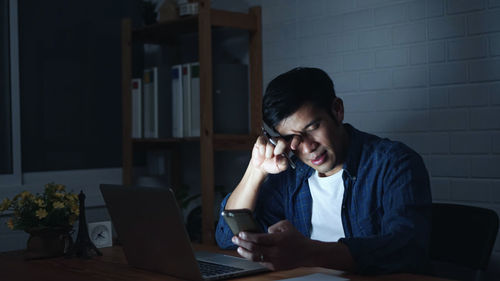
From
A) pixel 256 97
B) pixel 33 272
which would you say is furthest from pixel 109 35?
pixel 33 272

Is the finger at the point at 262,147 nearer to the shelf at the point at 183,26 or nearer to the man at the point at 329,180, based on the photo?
the man at the point at 329,180

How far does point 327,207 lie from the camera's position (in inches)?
81.0

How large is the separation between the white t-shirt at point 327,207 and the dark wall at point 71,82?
1.84 meters

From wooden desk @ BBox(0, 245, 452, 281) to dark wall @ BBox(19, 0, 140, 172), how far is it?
4.67 feet

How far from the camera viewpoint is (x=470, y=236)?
1872 mm

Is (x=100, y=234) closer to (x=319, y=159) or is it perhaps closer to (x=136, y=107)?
(x=319, y=159)

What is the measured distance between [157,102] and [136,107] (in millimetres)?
210

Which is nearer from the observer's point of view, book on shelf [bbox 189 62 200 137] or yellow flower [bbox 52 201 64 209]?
yellow flower [bbox 52 201 64 209]

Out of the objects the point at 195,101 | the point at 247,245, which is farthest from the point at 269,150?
the point at 195,101

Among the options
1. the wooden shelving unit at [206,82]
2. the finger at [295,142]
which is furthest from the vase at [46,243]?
the wooden shelving unit at [206,82]

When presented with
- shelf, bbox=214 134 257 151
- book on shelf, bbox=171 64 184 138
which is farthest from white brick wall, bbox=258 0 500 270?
book on shelf, bbox=171 64 184 138

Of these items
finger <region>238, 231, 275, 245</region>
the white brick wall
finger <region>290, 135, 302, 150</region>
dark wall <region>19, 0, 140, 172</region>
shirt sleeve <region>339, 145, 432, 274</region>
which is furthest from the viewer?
dark wall <region>19, 0, 140, 172</region>

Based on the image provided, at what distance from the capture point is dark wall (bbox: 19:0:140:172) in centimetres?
330

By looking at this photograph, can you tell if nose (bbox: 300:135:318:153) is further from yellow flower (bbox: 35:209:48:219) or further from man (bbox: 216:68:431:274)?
yellow flower (bbox: 35:209:48:219)
